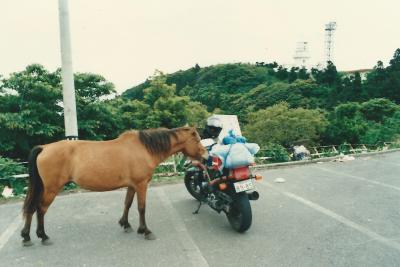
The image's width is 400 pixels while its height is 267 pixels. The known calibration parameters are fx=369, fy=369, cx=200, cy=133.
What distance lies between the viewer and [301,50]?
91.4m

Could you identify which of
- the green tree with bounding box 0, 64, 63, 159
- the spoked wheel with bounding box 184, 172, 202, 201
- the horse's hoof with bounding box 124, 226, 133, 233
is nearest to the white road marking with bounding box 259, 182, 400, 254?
→ the spoked wheel with bounding box 184, 172, 202, 201

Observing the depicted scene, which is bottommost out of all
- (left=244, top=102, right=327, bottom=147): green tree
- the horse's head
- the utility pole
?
(left=244, top=102, right=327, bottom=147): green tree

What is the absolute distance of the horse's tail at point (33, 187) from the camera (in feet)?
17.0

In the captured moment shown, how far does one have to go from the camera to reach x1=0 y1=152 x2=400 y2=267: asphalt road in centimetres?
461

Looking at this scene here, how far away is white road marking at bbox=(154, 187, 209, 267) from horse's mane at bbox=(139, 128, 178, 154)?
1.25 meters

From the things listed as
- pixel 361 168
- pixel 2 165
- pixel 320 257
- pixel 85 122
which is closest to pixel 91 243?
pixel 320 257

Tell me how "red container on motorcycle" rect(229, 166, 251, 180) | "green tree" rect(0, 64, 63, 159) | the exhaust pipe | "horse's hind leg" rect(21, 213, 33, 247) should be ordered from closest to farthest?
"horse's hind leg" rect(21, 213, 33, 247) → "red container on motorcycle" rect(229, 166, 251, 180) → the exhaust pipe → "green tree" rect(0, 64, 63, 159)

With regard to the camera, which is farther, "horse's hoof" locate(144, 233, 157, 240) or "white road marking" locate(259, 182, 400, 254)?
"horse's hoof" locate(144, 233, 157, 240)

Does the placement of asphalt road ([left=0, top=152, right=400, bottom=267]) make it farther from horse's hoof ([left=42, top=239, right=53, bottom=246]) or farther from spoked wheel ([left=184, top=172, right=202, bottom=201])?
spoked wheel ([left=184, top=172, right=202, bottom=201])

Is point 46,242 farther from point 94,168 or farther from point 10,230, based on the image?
point 94,168

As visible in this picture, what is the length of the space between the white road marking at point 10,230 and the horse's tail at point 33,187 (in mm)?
576

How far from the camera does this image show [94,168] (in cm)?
Result: 526

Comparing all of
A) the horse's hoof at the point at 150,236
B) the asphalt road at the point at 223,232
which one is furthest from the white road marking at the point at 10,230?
the horse's hoof at the point at 150,236

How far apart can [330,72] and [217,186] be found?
2439 inches
